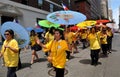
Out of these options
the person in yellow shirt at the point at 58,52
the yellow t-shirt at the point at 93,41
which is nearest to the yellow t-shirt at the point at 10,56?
the person in yellow shirt at the point at 58,52

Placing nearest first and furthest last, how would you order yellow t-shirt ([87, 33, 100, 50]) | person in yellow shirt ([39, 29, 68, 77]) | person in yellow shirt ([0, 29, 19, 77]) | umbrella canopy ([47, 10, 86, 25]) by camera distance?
1. person in yellow shirt ([39, 29, 68, 77])
2. person in yellow shirt ([0, 29, 19, 77])
3. umbrella canopy ([47, 10, 86, 25])
4. yellow t-shirt ([87, 33, 100, 50])

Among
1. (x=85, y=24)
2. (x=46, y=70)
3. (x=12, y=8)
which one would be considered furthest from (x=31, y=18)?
(x=46, y=70)

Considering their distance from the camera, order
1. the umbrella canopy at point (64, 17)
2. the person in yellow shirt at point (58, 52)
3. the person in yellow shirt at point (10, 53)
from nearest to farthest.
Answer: the person in yellow shirt at point (58, 52) < the person in yellow shirt at point (10, 53) < the umbrella canopy at point (64, 17)

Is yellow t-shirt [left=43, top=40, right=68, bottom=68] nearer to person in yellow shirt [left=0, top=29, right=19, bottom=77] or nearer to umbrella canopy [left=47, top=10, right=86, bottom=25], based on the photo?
person in yellow shirt [left=0, top=29, right=19, bottom=77]

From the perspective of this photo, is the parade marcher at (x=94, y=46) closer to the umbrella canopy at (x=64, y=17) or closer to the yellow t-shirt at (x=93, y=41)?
the yellow t-shirt at (x=93, y=41)

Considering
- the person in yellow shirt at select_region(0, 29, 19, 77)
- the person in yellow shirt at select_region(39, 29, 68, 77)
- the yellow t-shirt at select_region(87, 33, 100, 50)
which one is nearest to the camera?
the person in yellow shirt at select_region(39, 29, 68, 77)

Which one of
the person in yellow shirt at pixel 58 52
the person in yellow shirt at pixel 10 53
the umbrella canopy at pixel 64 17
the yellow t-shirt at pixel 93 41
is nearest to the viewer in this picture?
the person in yellow shirt at pixel 58 52

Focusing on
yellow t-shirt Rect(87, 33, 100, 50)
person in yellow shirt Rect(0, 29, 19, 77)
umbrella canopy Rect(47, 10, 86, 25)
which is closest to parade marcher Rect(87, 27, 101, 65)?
yellow t-shirt Rect(87, 33, 100, 50)

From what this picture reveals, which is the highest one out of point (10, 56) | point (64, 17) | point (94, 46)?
point (64, 17)

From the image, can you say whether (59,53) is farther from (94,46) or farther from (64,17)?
(94,46)

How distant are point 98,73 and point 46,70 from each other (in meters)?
1.99

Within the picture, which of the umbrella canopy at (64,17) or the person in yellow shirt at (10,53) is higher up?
the umbrella canopy at (64,17)

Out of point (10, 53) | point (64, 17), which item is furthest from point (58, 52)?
point (64, 17)

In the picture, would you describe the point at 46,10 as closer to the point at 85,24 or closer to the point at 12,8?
the point at 12,8
